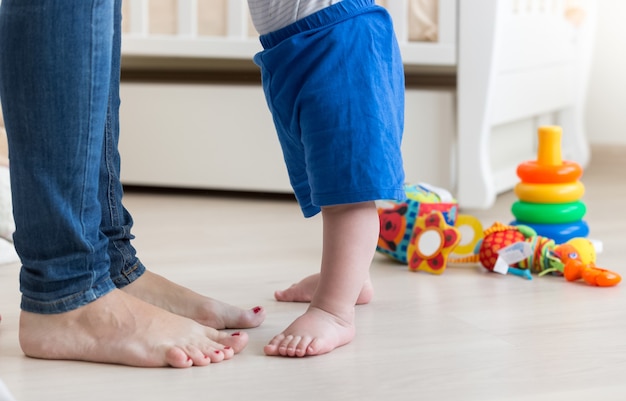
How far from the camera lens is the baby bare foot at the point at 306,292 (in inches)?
45.0

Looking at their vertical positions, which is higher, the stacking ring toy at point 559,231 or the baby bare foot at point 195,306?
the baby bare foot at point 195,306

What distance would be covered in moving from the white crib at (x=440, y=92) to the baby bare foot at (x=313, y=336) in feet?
2.63

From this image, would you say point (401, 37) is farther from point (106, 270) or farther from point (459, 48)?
point (106, 270)

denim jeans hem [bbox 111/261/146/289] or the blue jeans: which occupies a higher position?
the blue jeans

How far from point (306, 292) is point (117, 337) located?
31 centimetres

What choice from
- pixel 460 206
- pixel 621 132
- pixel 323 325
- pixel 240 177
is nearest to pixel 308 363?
pixel 323 325

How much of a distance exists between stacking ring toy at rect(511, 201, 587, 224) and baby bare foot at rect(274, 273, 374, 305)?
36 cm

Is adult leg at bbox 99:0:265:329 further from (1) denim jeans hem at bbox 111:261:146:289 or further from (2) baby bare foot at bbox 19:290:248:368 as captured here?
(2) baby bare foot at bbox 19:290:248:368

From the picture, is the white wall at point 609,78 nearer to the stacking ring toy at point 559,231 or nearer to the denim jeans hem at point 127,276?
the stacking ring toy at point 559,231

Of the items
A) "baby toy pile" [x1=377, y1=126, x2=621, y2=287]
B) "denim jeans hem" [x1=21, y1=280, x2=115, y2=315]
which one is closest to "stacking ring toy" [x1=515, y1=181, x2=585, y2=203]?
"baby toy pile" [x1=377, y1=126, x2=621, y2=287]

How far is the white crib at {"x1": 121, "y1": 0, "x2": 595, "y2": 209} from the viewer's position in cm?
168

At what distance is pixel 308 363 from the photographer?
91 centimetres

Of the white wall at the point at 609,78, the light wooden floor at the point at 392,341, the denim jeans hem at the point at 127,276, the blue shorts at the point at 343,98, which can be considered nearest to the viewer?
the light wooden floor at the point at 392,341

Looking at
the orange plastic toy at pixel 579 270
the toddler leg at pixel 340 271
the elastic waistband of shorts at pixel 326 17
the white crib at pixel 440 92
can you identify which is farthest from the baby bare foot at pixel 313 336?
the white crib at pixel 440 92
